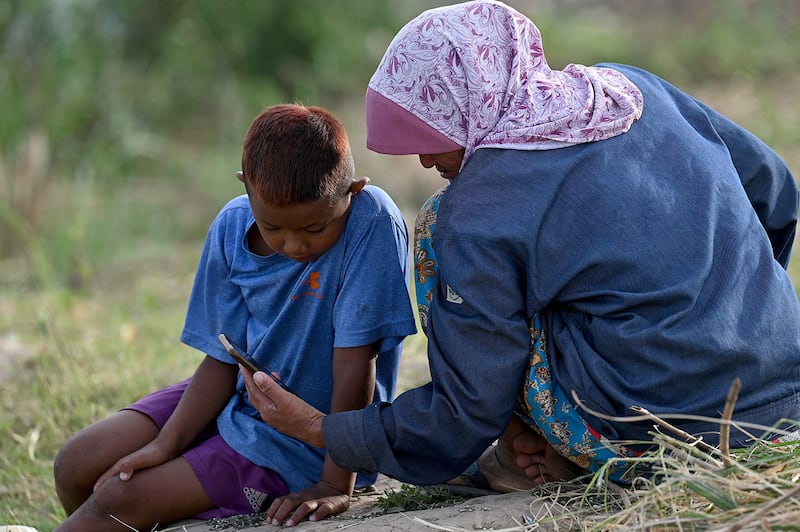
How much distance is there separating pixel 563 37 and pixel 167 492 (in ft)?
31.8

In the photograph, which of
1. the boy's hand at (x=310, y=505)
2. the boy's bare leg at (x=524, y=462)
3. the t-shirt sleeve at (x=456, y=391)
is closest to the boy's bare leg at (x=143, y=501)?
the boy's hand at (x=310, y=505)

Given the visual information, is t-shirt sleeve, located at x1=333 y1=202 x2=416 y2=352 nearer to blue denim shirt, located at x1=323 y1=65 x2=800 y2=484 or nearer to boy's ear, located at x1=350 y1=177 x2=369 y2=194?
boy's ear, located at x1=350 y1=177 x2=369 y2=194

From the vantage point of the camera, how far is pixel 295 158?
2.65 m

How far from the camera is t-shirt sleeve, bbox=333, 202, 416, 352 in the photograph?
282cm

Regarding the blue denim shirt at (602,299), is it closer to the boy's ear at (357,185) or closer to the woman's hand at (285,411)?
the woman's hand at (285,411)

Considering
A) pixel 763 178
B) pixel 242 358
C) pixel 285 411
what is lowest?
pixel 285 411

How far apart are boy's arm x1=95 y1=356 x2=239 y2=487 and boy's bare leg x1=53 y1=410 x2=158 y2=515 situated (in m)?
0.05

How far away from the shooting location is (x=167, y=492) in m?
2.96

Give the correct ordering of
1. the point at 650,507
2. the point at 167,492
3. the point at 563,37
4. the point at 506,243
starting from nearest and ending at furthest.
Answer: the point at 650,507
the point at 506,243
the point at 167,492
the point at 563,37

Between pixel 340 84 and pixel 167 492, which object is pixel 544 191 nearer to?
pixel 167 492

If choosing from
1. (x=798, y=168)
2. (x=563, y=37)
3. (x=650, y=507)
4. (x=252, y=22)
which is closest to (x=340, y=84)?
(x=252, y=22)

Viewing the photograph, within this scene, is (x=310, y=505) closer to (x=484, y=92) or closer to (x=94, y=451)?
(x=94, y=451)

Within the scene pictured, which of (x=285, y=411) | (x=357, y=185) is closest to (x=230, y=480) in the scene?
(x=285, y=411)

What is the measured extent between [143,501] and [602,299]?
56.2 inches
